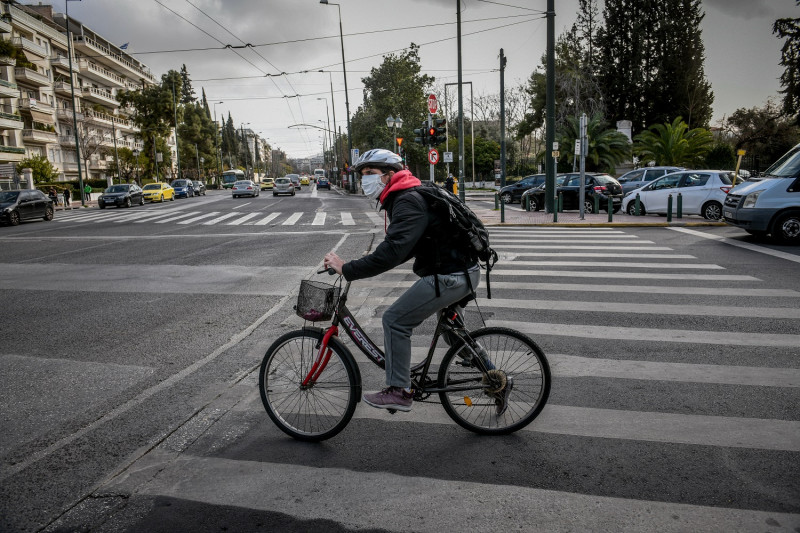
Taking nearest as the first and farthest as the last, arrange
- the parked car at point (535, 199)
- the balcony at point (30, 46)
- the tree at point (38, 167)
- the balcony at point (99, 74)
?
1. the parked car at point (535, 199)
2. the tree at point (38, 167)
3. the balcony at point (30, 46)
4. the balcony at point (99, 74)

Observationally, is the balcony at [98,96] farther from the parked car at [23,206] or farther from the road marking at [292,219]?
the road marking at [292,219]

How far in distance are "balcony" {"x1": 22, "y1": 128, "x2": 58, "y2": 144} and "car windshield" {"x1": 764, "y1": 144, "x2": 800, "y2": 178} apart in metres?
56.5

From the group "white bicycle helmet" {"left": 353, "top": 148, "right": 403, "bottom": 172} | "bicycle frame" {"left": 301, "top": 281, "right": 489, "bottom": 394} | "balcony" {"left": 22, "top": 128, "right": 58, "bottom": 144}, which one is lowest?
"bicycle frame" {"left": 301, "top": 281, "right": 489, "bottom": 394}

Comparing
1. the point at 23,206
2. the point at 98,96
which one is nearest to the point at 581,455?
the point at 23,206

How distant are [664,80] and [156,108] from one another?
56.0 metres

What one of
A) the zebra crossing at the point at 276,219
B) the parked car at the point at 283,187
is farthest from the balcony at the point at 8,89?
the zebra crossing at the point at 276,219

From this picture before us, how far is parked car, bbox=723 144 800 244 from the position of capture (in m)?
12.7

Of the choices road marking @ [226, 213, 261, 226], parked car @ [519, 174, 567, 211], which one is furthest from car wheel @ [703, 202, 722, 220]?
road marking @ [226, 213, 261, 226]

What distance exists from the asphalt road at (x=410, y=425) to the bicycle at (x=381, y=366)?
15 centimetres

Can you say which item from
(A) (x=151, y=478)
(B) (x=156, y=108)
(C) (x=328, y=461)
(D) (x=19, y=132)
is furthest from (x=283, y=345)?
(B) (x=156, y=108)

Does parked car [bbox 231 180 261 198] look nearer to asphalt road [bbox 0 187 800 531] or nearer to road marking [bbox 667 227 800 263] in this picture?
road marking [bbox 667 227 800 263]

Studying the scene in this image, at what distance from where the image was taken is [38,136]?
174 ft

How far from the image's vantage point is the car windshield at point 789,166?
1304 centimetres

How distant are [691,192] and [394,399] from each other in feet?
59.0
